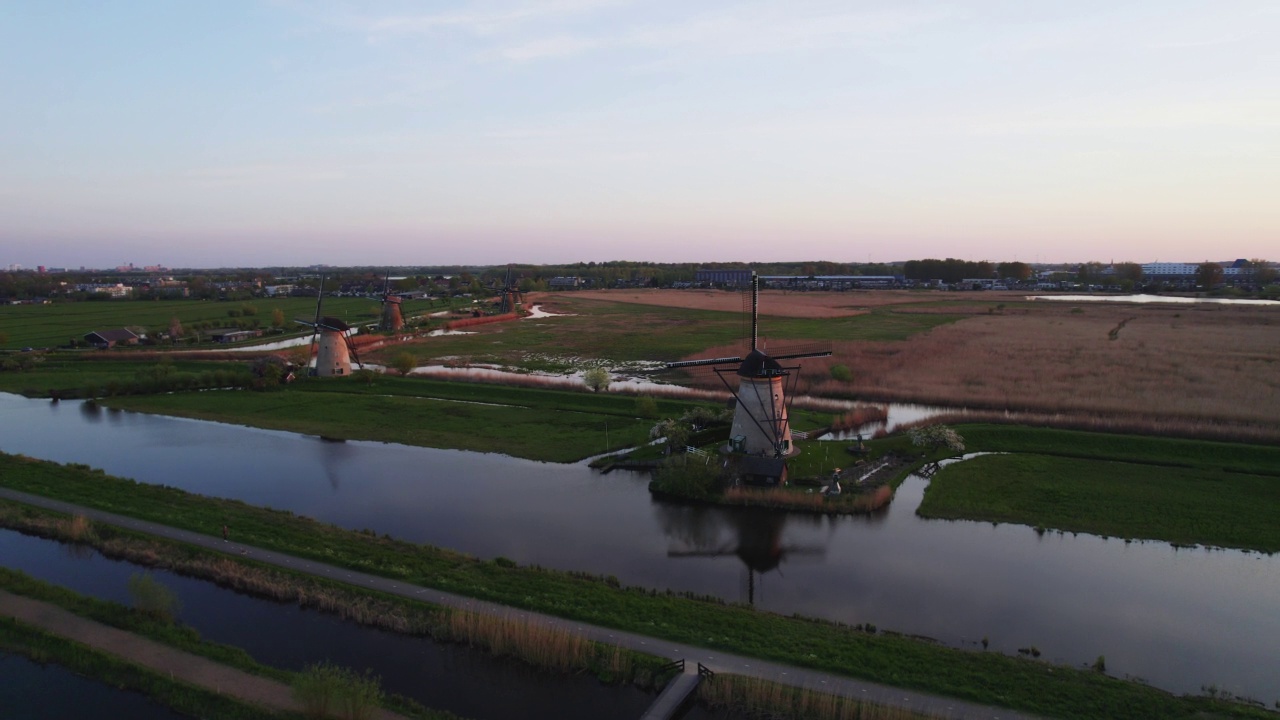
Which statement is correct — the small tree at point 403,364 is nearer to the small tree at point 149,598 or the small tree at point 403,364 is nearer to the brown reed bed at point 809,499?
the brown reed bed at point 809,499

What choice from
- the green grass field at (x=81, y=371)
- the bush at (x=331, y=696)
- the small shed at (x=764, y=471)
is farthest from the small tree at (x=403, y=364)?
the bush at (x=331, y=696)

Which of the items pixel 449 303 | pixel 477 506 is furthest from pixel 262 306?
pixel 477 506

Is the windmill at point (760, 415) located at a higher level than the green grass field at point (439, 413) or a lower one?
higher

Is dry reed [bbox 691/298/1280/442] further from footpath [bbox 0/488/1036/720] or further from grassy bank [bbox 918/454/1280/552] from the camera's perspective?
footpath [bbox 0/488/1036/720]

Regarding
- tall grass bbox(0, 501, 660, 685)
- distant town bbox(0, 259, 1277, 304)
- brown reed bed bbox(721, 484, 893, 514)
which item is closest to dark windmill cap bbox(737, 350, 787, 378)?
brown reed bed bbox(721, 484, 893, 514)

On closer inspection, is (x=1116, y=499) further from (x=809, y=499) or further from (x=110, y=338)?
(x=110, y=338)

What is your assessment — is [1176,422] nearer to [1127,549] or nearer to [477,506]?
[1127,549]
